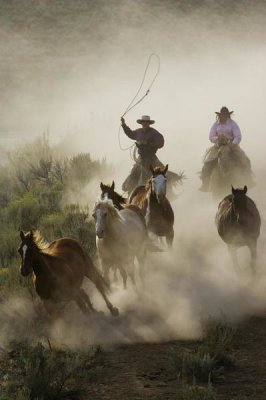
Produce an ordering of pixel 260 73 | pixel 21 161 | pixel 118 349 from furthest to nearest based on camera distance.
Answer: pixel 260 73 → pixel 21 161 → pixel 118 349

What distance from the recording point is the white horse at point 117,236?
11.4 metres

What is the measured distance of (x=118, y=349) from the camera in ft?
33.4

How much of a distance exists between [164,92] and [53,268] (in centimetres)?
3234

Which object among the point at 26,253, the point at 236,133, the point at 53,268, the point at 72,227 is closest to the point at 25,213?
the point at 72,227

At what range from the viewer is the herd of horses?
1022cm

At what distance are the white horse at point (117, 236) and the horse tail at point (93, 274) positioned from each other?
15.8 inches

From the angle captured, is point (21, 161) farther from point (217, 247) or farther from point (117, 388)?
point (117, 388)

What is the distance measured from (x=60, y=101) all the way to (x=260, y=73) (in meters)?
15.8

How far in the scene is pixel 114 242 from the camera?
11930mm

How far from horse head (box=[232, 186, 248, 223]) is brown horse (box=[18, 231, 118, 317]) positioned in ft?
11.2

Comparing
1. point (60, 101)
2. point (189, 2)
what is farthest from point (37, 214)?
point (189, 2)

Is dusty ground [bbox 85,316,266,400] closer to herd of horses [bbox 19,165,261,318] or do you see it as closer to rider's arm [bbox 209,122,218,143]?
herd of horses [bbox 19,165,261,318]

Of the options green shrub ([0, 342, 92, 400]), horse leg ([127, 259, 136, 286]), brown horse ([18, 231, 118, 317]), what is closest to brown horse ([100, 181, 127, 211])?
horse leg ([127, 259, 136, 286])

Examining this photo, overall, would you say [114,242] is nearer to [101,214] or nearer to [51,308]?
[101,214]
